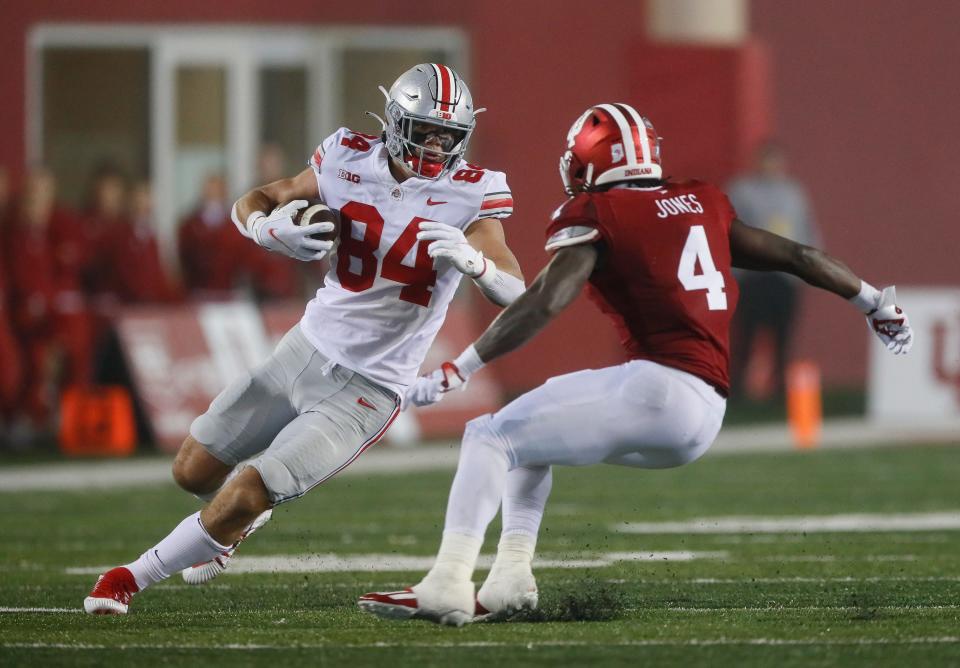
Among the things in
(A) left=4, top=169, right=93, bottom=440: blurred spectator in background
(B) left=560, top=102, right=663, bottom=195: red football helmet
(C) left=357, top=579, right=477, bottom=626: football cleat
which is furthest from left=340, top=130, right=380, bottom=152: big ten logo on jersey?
(A) left=4, top=169, right=93, bottom=440: blurred spectator in background

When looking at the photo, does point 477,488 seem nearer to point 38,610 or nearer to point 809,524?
point 38,610

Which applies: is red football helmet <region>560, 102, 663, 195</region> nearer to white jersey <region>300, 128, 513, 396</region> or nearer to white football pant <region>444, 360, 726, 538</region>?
white jersey <region>300, 128, 513, 396</region>

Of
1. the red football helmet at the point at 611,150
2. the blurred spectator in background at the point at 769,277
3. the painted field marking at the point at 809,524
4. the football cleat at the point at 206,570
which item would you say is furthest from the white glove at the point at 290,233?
the blurred spectator in background at the point at 769,277

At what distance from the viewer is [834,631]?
507 cm

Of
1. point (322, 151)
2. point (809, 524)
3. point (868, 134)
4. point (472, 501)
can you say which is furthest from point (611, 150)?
point (868, 134)

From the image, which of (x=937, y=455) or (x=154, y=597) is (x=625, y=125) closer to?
(x=154, y=597)

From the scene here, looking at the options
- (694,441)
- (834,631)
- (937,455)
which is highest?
(694,441)

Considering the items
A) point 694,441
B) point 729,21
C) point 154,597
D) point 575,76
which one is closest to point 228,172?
point 575,76

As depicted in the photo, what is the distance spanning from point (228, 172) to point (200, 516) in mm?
9521

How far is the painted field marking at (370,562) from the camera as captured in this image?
6664 mm

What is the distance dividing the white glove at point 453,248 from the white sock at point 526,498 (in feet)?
1.89

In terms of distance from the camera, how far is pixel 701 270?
523 cm

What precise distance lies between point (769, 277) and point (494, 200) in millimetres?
8401

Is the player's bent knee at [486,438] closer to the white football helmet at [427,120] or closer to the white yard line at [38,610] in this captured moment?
the white football helmet at [427,120]
